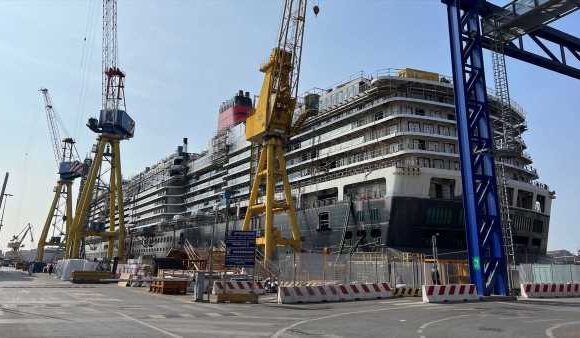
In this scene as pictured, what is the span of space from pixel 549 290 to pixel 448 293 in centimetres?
793

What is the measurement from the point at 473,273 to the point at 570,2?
14.3 metres

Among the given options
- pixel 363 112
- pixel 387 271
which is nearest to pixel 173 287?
pixel 387 271

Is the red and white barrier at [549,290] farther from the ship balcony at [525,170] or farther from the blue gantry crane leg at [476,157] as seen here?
the ship balcony at [525,170]

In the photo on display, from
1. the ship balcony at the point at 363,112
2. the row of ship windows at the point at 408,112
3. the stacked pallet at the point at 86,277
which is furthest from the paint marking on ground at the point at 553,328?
the stacked pallet at the point at 86,277

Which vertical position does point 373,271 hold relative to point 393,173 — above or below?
below

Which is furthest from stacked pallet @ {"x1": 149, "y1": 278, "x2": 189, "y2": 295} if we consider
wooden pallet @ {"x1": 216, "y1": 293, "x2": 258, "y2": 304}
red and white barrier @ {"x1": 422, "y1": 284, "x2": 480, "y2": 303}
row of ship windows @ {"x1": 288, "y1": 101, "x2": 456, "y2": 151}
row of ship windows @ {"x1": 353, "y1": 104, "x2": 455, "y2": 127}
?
row of ship windows @ {"x1": 353, "y1": 104, "x2": 455, "y2": 127}

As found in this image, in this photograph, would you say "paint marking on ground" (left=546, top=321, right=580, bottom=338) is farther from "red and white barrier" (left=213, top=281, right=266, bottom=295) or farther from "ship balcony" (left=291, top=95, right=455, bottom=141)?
"ship balcony" (left=291, top=95, right=455, bottom=141)

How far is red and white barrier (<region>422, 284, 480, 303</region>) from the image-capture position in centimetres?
2181

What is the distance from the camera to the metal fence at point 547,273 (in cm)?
2894

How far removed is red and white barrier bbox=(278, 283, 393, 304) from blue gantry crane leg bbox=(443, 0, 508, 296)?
478 cm

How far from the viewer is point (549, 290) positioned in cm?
2616

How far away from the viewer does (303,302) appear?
21.9m

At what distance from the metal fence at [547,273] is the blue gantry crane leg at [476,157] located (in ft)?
21.4

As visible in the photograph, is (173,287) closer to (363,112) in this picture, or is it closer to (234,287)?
(234,287)
